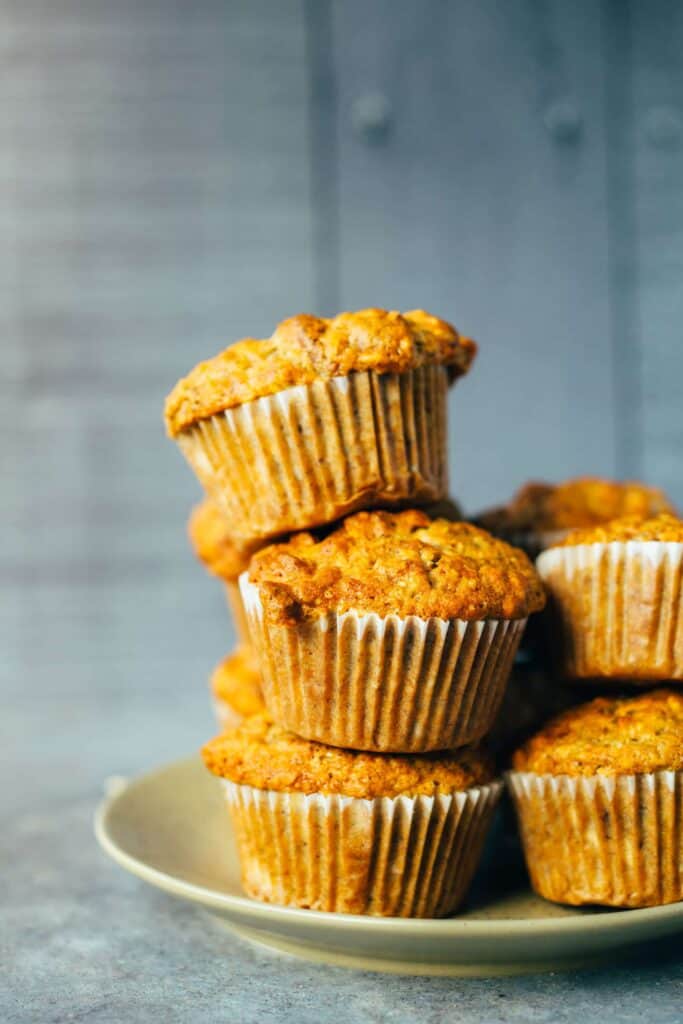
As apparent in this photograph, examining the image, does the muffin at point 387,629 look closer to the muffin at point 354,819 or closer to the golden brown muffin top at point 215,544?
the muffin at point 354,819

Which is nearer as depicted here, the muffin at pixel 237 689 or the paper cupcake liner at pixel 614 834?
the paper cupcake liner at pixel 614 834

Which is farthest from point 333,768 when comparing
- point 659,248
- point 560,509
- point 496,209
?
point 659,248

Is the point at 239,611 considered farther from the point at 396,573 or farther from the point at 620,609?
the point at 620,609

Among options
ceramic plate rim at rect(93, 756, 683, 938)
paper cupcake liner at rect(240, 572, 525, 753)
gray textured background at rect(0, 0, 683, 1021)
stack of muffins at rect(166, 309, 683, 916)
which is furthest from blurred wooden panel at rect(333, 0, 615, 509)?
ceramic plate rim at rect(93, 756, 683, 938)

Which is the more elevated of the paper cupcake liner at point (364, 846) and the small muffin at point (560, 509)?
the small muffin at point (560, 509)

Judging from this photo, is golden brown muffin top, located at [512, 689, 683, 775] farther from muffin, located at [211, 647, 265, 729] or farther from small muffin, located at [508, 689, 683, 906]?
muffin, located at [211, 647, 265, 729]

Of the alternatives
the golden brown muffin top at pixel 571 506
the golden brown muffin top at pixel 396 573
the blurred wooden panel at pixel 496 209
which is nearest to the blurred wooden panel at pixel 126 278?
the blurred wooden panel at pixel 496 209

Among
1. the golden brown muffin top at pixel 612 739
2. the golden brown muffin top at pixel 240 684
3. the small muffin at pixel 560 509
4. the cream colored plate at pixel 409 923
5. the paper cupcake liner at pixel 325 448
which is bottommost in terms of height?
the cream colored plate at pixel 409 923

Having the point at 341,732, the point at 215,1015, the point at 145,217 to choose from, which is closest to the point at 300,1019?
the point at 215,1015
